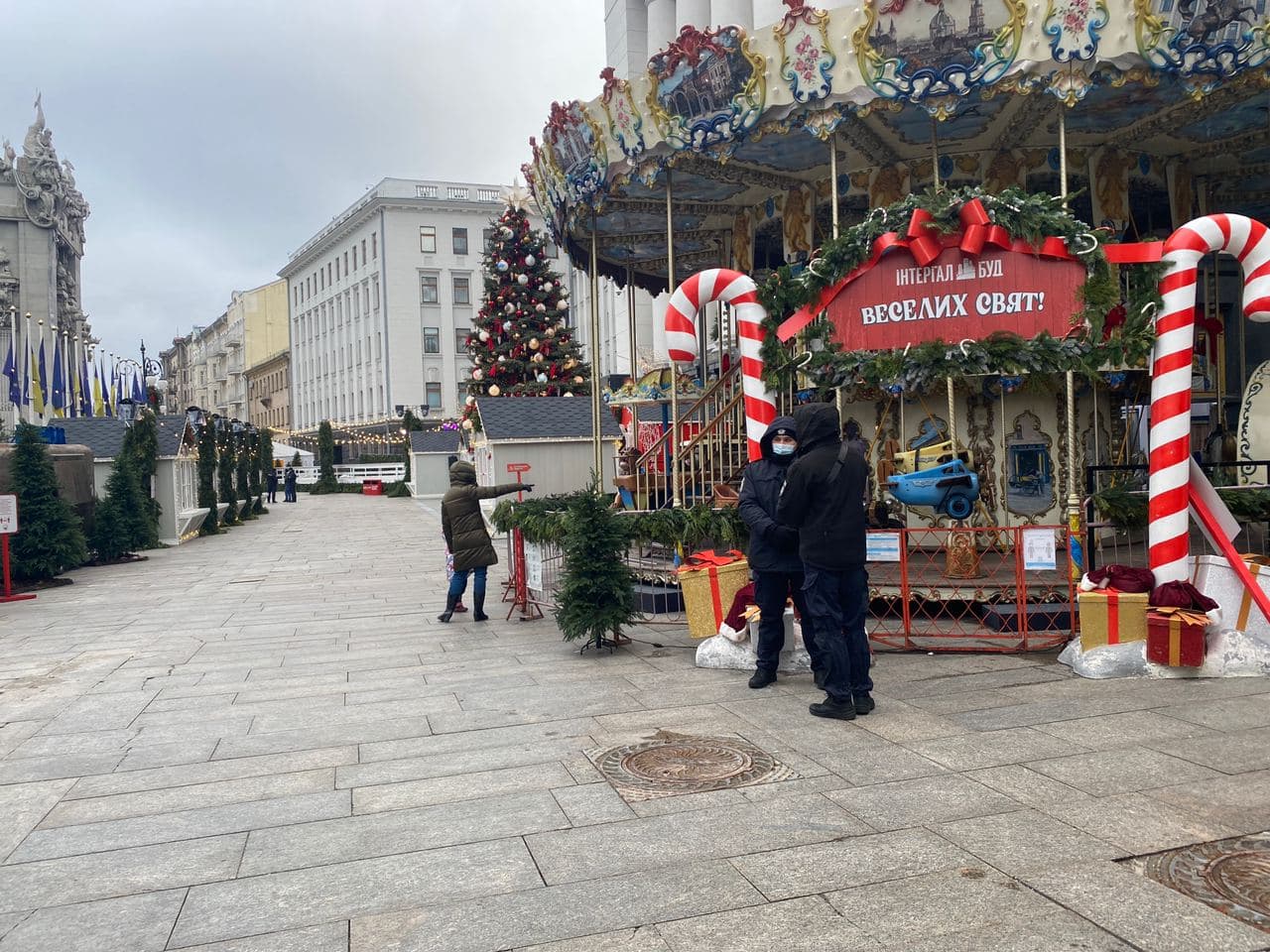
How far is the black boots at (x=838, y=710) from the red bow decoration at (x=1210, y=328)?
34.3 feet

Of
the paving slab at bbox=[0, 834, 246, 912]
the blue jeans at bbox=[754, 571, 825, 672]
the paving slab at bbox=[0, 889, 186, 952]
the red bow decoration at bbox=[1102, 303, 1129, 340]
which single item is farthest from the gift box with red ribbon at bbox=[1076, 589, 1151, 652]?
the paving slab at bbox=[0, 889, 186, 952]

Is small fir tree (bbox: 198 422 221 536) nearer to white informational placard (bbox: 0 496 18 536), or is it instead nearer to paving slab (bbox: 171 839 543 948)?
white informational placard (bbox: 0 496 18 536)

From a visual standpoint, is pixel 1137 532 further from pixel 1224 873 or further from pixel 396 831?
pixel 396 831

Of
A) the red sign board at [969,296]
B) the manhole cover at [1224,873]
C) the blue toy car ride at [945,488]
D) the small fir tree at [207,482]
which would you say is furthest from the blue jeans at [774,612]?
the small fir tree at [207,482]

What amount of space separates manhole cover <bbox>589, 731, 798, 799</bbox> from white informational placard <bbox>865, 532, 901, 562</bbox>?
3401 millimetres

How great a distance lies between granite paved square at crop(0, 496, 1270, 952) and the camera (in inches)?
153

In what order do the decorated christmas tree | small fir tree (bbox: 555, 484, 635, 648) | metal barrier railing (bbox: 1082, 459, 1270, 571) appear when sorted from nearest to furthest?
small fir tree (bbox: 555, 484, 635, 648)
metal barrier railing (bbox: 1082, 459, 1270, 571)
the decorated christmas tree

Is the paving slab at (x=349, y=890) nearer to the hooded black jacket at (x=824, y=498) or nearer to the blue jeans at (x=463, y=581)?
the hooded black jacket at (x=824, y=498)

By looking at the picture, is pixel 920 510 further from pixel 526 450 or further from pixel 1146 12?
pixel 526 450

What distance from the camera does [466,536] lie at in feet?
39.0

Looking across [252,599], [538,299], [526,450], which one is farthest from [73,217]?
[252,599]

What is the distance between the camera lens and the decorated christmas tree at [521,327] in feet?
111

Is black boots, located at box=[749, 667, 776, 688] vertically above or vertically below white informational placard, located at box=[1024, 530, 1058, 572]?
below

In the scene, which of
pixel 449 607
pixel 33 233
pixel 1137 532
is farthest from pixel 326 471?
pixel 1137 532
